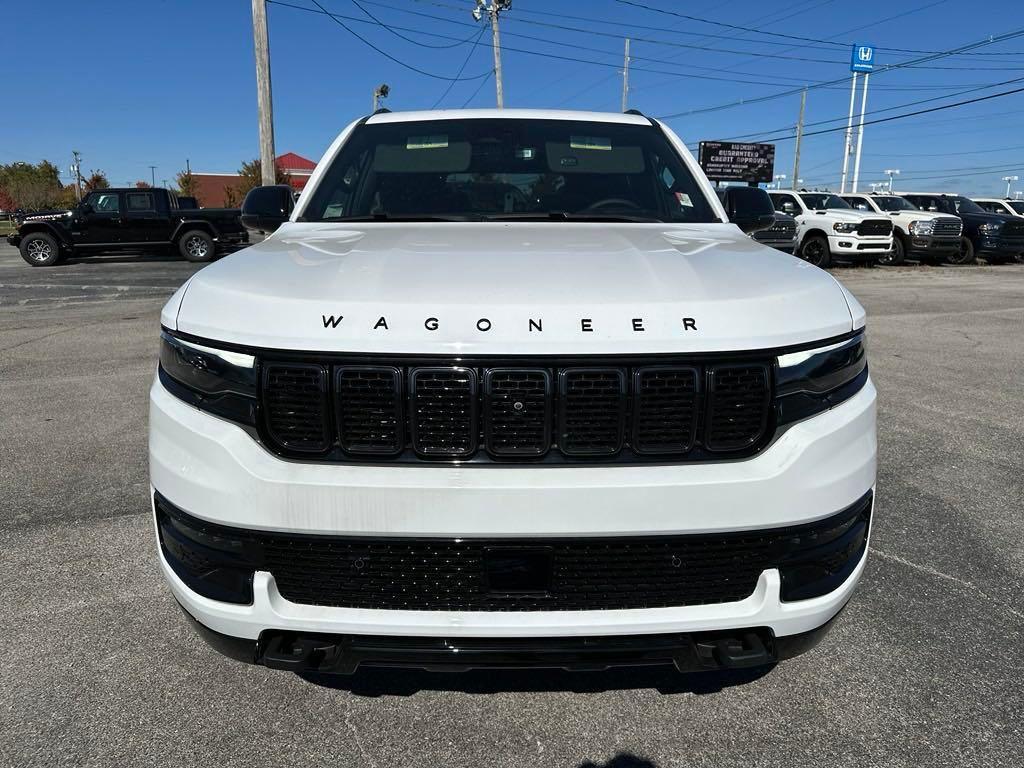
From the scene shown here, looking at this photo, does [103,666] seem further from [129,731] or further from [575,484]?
[575,484]

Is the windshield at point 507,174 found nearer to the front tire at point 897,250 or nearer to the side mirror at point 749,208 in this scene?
the side mirror at point 749,208

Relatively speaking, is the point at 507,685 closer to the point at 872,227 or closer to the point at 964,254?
the point at 872,227

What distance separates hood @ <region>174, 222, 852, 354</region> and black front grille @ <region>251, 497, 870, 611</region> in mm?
475

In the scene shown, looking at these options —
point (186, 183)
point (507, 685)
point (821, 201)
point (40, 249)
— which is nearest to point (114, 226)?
point (40, 249)

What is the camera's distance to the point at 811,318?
6.18ft

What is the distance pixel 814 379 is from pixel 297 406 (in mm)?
1317

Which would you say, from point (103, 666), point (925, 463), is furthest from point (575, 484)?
point (925, 463)

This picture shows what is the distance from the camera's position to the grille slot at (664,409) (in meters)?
1.77

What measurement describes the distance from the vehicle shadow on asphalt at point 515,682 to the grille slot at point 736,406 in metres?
0.93

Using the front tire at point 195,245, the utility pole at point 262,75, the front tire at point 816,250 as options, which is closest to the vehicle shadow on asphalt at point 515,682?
the utility pole at point 262,75

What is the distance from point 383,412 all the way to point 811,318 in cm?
113

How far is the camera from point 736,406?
181 centimetres

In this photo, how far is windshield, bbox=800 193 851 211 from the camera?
62.8 feet

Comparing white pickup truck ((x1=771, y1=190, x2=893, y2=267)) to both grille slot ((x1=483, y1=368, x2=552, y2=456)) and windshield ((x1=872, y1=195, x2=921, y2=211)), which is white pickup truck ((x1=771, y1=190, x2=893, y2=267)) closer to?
windshield ((x1=872, y1=195, x2=921, y2=211))
